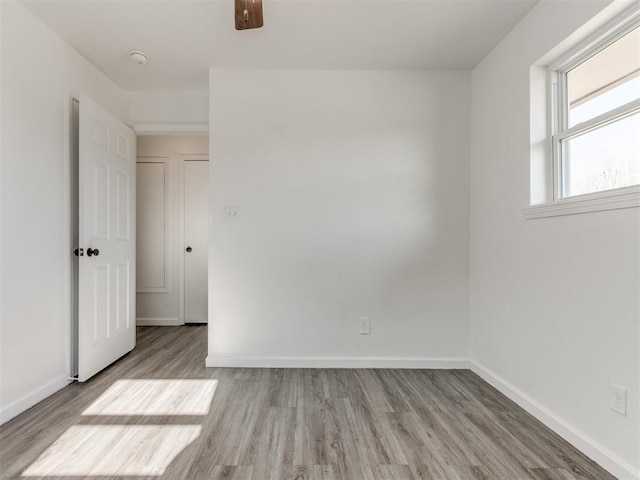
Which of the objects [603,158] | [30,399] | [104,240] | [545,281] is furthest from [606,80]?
[30,399]

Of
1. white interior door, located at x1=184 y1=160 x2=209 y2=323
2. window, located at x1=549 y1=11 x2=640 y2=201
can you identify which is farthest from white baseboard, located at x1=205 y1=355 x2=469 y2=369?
white interior door, located at x1=184 y1=160 x2=209 y2=323

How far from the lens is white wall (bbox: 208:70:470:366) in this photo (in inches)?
114

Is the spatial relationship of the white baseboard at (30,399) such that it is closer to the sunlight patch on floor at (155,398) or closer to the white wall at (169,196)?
the sunlight patch on floor at (155,398)

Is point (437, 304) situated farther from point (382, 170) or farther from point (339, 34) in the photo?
point (339, 34)

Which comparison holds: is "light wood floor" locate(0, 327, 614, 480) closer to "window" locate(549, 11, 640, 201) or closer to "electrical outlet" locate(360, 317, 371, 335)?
"electrical outlet" locate(360, 317, 371, 335)

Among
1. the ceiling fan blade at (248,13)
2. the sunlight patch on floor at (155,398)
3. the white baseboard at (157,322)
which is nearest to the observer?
the ceiling fan blade at (248,13)

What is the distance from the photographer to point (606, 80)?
1.78 metres

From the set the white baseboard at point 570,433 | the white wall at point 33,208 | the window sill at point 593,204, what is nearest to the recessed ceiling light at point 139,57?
the white wall at point 33,208

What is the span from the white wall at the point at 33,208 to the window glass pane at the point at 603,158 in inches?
124

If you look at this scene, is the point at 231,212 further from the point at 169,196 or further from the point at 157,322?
the point at 157,322

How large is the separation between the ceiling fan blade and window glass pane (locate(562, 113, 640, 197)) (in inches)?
71.0

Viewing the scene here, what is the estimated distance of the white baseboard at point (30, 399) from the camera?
1.95m

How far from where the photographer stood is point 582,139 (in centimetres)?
195

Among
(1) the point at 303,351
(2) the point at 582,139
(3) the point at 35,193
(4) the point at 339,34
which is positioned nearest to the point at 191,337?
(1) the point at 303,351
